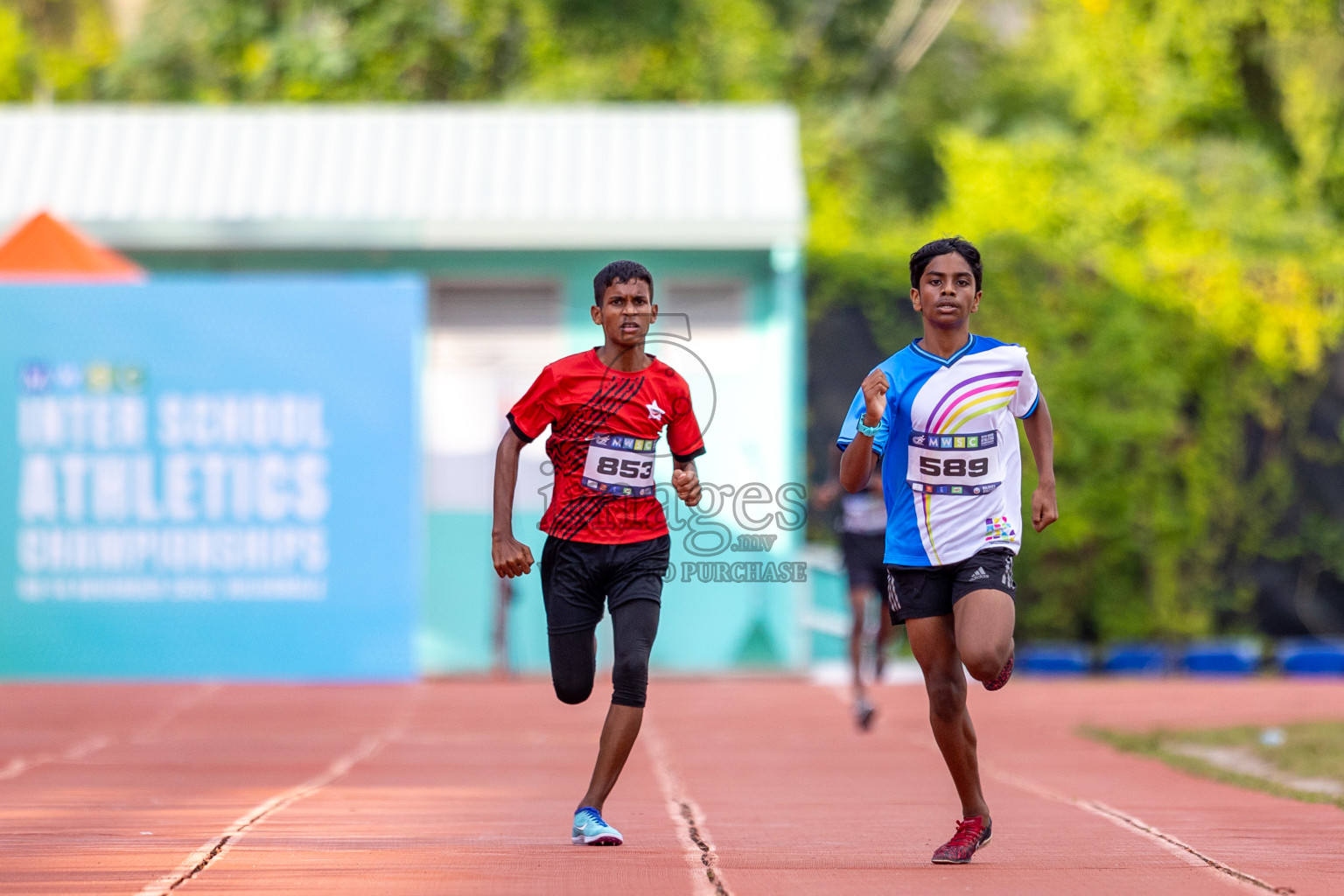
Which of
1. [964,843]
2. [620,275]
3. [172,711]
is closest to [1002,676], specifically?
[964,843]

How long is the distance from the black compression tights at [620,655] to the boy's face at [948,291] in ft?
4.27

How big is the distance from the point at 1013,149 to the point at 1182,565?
40.4ft

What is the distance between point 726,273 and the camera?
16.1 m

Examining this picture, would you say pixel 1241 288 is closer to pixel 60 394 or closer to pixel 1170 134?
pixel 60 394

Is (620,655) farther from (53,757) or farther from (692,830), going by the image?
(53,757)

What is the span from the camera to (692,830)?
6.16m

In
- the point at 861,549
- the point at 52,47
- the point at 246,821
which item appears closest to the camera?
the point at 246,821

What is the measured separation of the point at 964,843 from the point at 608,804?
209 centimetres

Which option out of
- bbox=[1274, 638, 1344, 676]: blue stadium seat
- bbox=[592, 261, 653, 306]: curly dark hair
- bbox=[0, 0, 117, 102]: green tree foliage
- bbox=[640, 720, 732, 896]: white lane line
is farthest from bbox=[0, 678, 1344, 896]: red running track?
bbox=[0, 0, 117, 102]: green tree foliage

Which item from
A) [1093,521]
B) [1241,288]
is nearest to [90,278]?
[1093,521]

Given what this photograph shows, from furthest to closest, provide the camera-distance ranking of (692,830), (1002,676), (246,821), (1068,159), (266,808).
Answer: (1068,159)
(266,808)
(246,821)
(692,830)
(1002,676)

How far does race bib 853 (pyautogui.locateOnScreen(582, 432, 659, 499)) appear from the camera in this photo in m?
5.69

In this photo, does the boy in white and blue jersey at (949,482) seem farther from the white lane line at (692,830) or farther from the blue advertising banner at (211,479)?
the blue advertising banner at (211,479)

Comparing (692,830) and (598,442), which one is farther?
(692,830)
